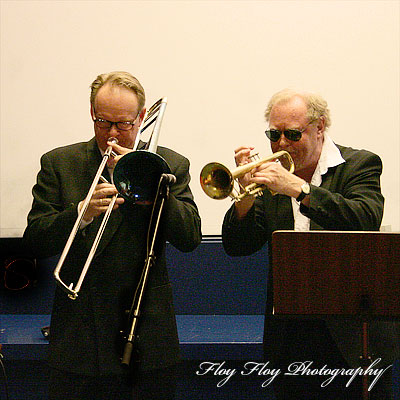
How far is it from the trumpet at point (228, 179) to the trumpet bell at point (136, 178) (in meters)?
0.35

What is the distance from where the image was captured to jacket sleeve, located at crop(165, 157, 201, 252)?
7.50 ft

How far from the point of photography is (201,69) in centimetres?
383

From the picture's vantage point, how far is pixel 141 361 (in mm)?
2232

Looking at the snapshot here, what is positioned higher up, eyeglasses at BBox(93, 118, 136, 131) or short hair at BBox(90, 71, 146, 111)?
short hair at BBox(90, 71, 146, 111)

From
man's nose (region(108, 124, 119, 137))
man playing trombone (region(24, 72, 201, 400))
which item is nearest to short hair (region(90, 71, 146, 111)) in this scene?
man playing trombone (region(24, 72, 201, 400))

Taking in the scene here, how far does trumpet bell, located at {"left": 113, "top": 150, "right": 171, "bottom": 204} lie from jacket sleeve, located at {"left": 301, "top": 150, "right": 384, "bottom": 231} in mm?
528

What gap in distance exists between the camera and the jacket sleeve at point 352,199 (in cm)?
232

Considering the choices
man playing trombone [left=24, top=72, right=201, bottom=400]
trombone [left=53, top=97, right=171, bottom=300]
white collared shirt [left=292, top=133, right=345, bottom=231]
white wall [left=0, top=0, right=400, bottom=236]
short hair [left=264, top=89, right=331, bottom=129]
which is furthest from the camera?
white wall [left=0, top=0, right=400, bottom=236]

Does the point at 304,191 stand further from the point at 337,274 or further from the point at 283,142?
the point at 337,274

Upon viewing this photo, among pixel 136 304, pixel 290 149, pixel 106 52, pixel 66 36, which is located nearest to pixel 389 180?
pixel 290 149

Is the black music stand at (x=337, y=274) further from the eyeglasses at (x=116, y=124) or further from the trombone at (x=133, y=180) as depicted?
the eyeglasses at (x=116, y=124)

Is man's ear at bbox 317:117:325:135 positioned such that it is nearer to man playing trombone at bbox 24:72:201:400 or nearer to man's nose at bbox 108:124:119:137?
man playing trombone at bbox 24:72:201:400

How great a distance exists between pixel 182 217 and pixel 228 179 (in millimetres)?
253

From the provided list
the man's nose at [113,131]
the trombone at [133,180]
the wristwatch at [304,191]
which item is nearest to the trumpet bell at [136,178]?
the trombone at [133,180]
